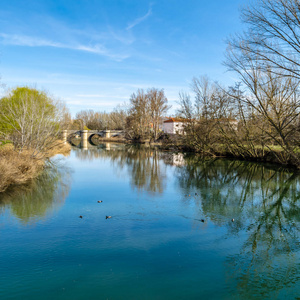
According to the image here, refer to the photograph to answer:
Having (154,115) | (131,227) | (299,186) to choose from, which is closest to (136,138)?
(154,115)

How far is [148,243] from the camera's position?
24.1 feet

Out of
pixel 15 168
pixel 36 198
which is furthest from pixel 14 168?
pixel 36 198

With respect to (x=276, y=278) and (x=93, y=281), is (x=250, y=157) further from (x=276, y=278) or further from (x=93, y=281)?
(x=93, y=281)

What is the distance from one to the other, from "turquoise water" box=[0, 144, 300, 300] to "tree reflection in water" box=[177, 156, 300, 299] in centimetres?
3

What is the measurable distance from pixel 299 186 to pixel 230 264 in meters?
11.1

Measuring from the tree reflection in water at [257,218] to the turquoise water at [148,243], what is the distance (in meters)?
0.03

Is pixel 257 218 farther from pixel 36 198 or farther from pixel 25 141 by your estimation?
pixel 25 141

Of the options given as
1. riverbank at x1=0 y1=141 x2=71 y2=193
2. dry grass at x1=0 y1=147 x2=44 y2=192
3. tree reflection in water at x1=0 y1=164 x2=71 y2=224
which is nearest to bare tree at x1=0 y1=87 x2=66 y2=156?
riverbank at x1=0 y1=141 x2=71 y2=193

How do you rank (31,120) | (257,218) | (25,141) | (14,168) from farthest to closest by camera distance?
(31,120) → (25,141) → (14,168) → (257,218)

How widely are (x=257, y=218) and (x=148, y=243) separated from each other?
452cm

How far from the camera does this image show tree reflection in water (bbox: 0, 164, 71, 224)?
388 inches

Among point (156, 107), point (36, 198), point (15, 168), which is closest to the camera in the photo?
point (36, 198)

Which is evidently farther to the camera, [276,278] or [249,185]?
[249,185]

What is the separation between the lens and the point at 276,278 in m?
5.78
